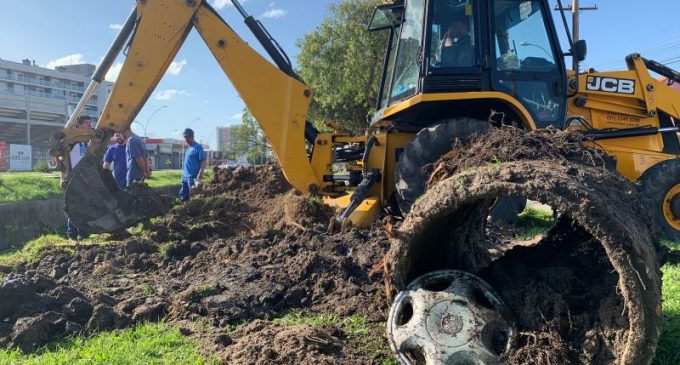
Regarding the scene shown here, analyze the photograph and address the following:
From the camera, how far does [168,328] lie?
3.83 metres

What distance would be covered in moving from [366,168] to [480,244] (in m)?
2.66

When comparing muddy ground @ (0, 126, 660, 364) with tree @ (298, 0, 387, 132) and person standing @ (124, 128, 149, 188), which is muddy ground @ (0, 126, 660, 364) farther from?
tree @ (298, 0, 387, 132)

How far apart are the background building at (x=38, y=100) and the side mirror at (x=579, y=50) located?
25042 millimetres

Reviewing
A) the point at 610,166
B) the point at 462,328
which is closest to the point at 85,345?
the point at 462,328

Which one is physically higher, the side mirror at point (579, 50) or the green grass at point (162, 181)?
the side mirror at point (579, 50)

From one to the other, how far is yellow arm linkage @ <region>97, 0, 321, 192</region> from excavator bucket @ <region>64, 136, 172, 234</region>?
60cm

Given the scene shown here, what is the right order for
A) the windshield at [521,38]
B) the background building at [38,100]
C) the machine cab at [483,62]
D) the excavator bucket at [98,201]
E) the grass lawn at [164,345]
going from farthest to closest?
1. the background building at [38,100]
2. the excavator bucket at [98,201]
3. the windshield at [521,38]
4. the machine cab at [483,62]
5. the grass lawn at [164,345]

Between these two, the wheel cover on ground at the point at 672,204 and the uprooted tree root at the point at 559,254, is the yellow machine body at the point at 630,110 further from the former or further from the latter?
the uprooted tree root at the point at 559,254

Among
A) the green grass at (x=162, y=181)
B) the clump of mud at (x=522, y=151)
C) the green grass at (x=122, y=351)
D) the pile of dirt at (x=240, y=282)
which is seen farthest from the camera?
the green grass at (x=162, y=181)

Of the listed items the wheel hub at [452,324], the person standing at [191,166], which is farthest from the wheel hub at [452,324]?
the person standing at [191,166]

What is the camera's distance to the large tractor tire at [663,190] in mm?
6848

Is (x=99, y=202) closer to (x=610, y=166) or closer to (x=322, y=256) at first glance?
(x=322, y=256)

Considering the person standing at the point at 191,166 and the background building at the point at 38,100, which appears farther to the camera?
the background building at the point at 38,100

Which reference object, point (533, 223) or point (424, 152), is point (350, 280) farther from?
point (533, 223)
